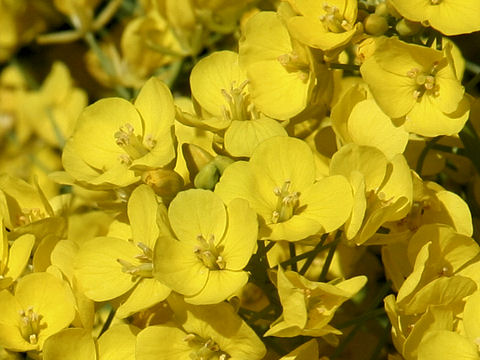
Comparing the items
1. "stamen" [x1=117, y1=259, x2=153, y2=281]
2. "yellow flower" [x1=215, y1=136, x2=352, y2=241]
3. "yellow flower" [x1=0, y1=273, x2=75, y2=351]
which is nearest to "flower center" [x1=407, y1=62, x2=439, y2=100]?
"yellow flower" [x1=215, y1=136, x2=352, y2=241]

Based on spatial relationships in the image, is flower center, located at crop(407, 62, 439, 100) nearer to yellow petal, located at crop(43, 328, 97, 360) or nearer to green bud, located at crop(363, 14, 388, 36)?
green bud, located at crop(363, 14, 388, 36)

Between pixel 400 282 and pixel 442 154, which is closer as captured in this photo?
pixel 400 282

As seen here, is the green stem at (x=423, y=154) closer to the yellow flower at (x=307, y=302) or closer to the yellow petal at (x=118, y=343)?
the yellow flower at (x=307, y=302)

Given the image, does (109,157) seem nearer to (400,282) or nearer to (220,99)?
(220,99)

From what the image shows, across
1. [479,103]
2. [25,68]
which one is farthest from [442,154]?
[25,68]

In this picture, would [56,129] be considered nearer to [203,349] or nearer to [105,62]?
[105,62]

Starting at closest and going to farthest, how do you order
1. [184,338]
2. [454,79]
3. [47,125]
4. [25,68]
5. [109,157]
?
[184,338] < [454,79] < [109,157] < [47,125] < [25,68]
